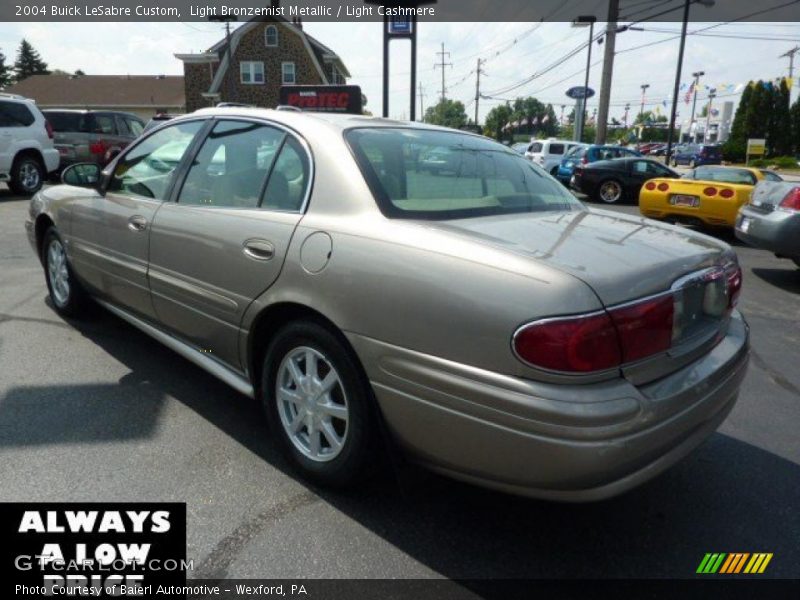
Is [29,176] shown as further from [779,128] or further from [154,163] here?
[779,128]

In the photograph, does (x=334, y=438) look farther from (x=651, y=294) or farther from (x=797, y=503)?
(x=797, y=503)

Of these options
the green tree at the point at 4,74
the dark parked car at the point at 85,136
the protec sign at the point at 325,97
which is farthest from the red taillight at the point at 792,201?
the green tree at the point at 4,74

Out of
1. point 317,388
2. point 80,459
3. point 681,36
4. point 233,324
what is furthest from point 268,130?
point 681,36

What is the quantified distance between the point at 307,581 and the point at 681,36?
25205 mm

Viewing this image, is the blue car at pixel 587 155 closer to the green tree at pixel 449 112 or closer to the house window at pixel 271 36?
the house window at pixel 271 36

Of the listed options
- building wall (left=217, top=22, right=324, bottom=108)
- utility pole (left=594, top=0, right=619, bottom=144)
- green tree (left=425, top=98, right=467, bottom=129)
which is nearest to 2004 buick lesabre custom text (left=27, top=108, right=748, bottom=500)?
utility pole (left=594, top=0, right=619, bottom=144)

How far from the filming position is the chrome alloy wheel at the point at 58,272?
15.0 ft

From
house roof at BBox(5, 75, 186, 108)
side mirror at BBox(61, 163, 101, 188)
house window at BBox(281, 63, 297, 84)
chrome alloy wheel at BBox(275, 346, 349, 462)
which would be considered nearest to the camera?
chrome alloy wheel at BBox(275, 346, 349, 462)

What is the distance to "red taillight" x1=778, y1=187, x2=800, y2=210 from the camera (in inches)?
264

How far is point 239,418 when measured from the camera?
10.7 ft

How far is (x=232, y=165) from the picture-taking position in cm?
308

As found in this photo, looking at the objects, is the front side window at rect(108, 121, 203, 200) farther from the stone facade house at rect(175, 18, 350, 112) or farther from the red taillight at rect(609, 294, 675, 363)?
the stone facade house at rect(175, 18, 350, 112)

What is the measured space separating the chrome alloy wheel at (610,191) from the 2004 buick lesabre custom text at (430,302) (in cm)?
1367

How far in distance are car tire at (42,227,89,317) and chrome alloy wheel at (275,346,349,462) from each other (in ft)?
8.44
